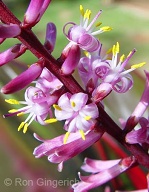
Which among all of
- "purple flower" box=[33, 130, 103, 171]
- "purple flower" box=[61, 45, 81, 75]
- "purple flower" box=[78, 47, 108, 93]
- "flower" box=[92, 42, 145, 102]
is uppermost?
"purple flower" box=[61, 45, 81, 75]

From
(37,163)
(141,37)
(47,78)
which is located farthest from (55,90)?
(141,37)

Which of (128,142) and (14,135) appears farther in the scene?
(14,135)

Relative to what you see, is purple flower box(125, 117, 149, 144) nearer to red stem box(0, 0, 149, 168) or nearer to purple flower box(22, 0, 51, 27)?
red stem box(0, 0, 149, 168)

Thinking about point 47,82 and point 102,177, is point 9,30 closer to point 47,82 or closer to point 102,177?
point 47,82

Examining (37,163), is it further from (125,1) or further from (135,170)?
(125,1)

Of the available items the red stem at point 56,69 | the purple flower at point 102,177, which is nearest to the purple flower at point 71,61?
the red stem at point 56,69

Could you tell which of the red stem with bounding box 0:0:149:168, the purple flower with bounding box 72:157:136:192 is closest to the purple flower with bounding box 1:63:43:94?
the red stem with bounding box 0:0:149:168

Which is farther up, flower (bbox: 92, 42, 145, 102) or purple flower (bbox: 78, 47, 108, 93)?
purple flower (bbox: 78, 47, 108, 93)

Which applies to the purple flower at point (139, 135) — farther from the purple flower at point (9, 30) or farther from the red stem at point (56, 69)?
the purple flower at point (9, 30)
